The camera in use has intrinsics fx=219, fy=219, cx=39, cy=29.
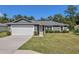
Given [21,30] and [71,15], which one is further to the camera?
[21,30]

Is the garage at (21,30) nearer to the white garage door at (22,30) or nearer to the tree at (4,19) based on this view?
the white garage door at (22,30)

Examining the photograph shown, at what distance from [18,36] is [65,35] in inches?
157

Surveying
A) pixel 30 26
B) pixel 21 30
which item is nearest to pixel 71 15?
pixel 21 30

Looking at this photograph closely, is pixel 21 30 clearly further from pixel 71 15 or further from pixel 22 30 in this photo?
pixel 71 15

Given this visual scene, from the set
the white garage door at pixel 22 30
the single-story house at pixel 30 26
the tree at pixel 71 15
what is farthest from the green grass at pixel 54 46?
the white garage door at pixel 22 30

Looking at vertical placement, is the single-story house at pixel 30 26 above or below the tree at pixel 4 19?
below

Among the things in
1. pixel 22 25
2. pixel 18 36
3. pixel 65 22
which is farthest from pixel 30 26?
pixel 65 22

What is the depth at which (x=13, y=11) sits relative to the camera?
1377 cm

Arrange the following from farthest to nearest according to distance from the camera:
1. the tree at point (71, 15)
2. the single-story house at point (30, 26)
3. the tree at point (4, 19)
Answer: the single-story house at point (30, 26) < the tree at point (71, 15) < the tree at point (4, 19)

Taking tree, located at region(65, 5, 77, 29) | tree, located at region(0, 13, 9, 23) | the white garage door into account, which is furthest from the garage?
tree, located at region(65, 5, 77, 29)

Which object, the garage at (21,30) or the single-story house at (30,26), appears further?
the single-story house at (30,26)

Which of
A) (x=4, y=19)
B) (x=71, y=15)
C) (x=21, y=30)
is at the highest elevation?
(x=71, y=15)

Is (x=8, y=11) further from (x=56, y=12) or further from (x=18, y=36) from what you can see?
(x=18, y=36)
